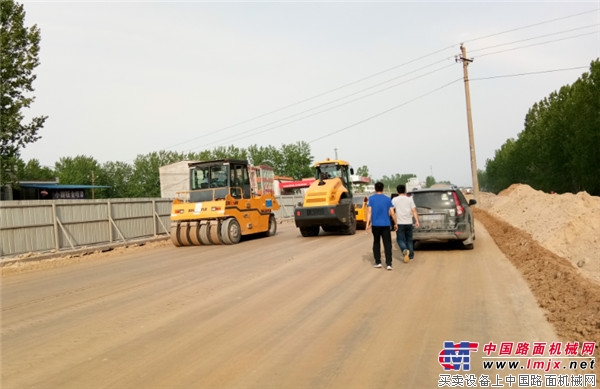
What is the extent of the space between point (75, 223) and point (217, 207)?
614 cm

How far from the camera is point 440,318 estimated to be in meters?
6.09

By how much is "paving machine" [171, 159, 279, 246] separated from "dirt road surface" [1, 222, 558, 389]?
6.74 metres

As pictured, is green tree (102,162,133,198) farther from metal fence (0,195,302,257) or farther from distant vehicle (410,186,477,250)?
distant vehicle (410,186,477,250)

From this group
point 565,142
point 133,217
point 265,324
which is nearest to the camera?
point 265,324

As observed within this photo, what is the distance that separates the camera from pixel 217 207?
1781cm

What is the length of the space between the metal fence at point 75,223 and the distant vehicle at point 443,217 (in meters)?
13.8

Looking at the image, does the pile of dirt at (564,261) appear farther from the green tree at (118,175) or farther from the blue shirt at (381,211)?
the green tree at (118,175)

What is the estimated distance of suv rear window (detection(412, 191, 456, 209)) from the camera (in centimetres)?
1222

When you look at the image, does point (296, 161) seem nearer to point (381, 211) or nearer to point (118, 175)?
point (118, 175)

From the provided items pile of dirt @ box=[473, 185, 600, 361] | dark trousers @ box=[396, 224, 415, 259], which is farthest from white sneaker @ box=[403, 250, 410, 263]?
pile of dirt @ box=[473, 185, 600, 361]

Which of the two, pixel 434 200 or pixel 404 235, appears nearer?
pixel 404 235

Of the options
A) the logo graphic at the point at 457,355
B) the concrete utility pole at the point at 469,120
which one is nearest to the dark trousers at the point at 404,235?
the logo graphic at the point at 457,355

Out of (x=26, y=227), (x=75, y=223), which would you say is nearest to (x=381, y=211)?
(x=26, y=227)

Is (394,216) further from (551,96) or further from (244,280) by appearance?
(551,96)
